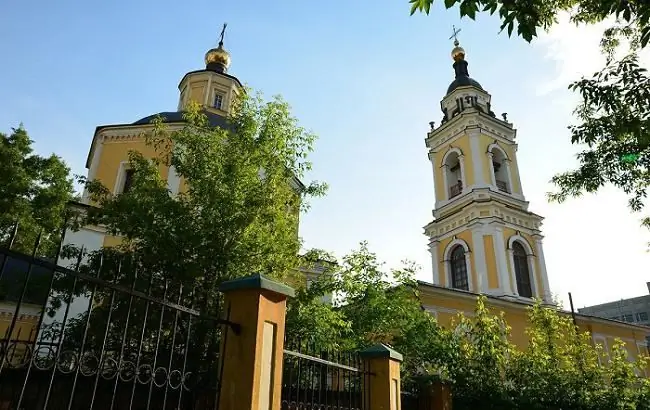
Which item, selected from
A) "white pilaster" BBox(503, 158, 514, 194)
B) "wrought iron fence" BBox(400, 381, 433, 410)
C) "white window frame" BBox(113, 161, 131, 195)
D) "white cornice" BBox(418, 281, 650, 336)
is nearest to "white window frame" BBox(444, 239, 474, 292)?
"white cornice" BBox(418, 281, 650, 336)

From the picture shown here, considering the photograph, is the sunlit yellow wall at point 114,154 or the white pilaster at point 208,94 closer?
the sunlit yellow wall at point 114,154

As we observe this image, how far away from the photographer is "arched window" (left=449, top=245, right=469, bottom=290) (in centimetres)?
2330

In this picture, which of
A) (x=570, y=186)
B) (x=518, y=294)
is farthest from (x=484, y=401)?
(x=518, y=294)

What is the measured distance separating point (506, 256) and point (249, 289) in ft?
67.8

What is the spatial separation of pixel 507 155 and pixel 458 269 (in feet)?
23.5

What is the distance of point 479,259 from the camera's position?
22469mm

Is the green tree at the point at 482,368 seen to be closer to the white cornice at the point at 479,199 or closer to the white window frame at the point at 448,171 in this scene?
the white cornice at the point at 479,199

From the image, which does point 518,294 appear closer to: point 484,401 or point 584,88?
point 484,401

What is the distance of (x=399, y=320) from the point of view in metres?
10.7

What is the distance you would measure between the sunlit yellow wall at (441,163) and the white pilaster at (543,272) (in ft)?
15.0

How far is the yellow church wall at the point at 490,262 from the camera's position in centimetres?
2167

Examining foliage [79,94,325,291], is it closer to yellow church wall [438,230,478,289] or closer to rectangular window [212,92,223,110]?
rectangular window [212,92,223,110]

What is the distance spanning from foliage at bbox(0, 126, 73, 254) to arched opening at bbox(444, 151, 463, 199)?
18365mm

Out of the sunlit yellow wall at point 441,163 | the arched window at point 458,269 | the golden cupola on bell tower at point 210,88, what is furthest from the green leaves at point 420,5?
the sunlit yellow wall at point 441,163
